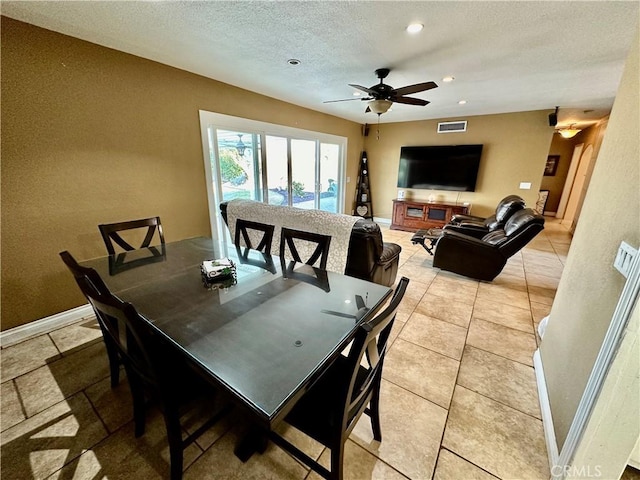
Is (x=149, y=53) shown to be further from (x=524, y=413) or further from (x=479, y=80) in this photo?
(x=524, y=413)

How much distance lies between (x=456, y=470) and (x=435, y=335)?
1119 millimetres

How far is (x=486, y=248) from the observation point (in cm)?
317

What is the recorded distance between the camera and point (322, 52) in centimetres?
241

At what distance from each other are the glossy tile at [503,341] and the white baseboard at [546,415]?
124 mm

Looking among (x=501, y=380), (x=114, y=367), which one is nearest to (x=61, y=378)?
(x=114, y=367)

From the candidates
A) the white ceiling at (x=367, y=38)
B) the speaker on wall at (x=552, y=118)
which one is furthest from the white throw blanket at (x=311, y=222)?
the speaker on wall at (x=552, y=118)

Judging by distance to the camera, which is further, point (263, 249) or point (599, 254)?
point (263, 249)

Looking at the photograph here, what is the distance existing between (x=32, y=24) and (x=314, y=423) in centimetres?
340

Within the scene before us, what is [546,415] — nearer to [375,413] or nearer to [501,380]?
[501,380]

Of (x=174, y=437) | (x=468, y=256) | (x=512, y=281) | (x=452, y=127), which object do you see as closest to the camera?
(x=174, y=437)

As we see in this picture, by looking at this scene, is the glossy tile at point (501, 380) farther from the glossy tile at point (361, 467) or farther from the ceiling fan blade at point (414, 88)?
the ceiling fan blade at point (414, 88)

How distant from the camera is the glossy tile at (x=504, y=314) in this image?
2457mm

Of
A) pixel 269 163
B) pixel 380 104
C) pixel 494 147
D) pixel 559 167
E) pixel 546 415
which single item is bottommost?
pixel 546 415

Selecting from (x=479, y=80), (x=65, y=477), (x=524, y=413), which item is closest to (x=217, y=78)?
(x=479, y=80)
